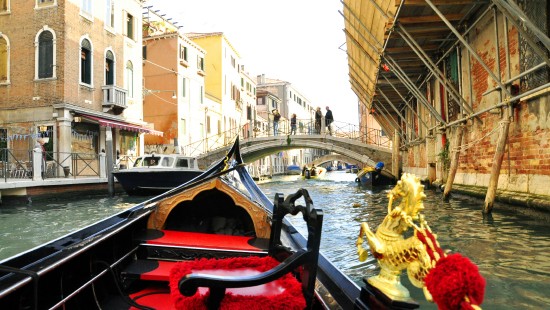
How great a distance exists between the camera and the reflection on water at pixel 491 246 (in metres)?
2.43

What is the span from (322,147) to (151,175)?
23.9ft

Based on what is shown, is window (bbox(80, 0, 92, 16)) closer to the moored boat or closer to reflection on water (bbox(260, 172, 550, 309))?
reflection on water (bbox(260, 172, 550, 309))

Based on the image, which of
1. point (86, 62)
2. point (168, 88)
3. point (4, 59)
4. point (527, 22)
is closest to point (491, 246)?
point (527, 22)

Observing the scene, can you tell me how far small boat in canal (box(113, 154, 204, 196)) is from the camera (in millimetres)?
9375

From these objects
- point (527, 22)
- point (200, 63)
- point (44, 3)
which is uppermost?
point (200, 63)

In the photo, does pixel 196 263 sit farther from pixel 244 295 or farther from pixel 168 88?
pixel 168 88

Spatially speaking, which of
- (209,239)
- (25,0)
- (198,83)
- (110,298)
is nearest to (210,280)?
(110,298)

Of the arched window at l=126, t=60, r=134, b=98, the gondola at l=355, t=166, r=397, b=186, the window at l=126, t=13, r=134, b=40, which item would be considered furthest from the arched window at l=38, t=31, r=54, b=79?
the gondola at l=355, t=166, r=397, b=186

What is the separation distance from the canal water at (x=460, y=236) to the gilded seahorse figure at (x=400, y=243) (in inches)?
63.6

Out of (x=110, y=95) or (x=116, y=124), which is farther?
(x=110, y=95)

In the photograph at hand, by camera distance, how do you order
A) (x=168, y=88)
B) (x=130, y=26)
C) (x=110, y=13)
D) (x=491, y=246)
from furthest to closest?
(x=168, y=88) → (x=130, y=26) → (x=110, y=13) → (x=491, y=246)

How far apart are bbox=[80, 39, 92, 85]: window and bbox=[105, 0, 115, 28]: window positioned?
4.01ft

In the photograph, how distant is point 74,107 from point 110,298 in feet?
32.1

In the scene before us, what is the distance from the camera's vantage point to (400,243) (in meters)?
0.89
